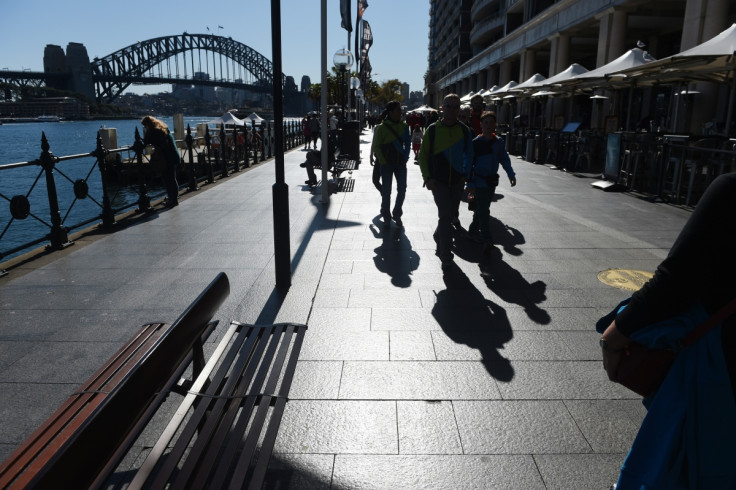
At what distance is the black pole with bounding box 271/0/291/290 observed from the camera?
4.85m

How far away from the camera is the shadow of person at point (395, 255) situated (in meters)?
5.99

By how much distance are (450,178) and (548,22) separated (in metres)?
28.4

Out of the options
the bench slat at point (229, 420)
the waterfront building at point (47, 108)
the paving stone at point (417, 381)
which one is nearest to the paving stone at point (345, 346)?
the paving stone at point (417, 381)

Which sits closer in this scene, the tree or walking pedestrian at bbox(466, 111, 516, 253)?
walking pedestrian at bbox(466, 111, 516, 253)

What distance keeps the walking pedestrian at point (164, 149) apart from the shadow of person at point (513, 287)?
6.52 metres

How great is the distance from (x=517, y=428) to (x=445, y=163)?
150 inches

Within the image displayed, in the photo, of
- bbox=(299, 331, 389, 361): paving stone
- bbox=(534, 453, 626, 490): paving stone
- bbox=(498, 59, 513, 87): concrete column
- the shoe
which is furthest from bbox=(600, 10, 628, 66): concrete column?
bbox=(534, 453, 626, 490): paving stone

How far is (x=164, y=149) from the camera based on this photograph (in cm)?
1042

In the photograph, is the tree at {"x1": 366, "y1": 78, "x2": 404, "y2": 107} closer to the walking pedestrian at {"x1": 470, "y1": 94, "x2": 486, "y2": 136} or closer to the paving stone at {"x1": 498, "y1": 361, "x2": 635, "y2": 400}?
the walking pedestrian at {"x1": 470, "y1": 94, "x2": 486, "y2": 136}

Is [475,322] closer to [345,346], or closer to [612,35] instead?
[345,346]

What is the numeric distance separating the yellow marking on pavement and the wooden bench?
12.2 feet

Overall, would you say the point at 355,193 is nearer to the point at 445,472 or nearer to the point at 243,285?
the point at 243,285

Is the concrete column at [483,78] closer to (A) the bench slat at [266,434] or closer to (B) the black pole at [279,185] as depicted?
(B) the black pole at [279,185]

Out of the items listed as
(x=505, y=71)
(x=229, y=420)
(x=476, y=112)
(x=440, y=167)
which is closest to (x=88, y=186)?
(x=476, y=112)
